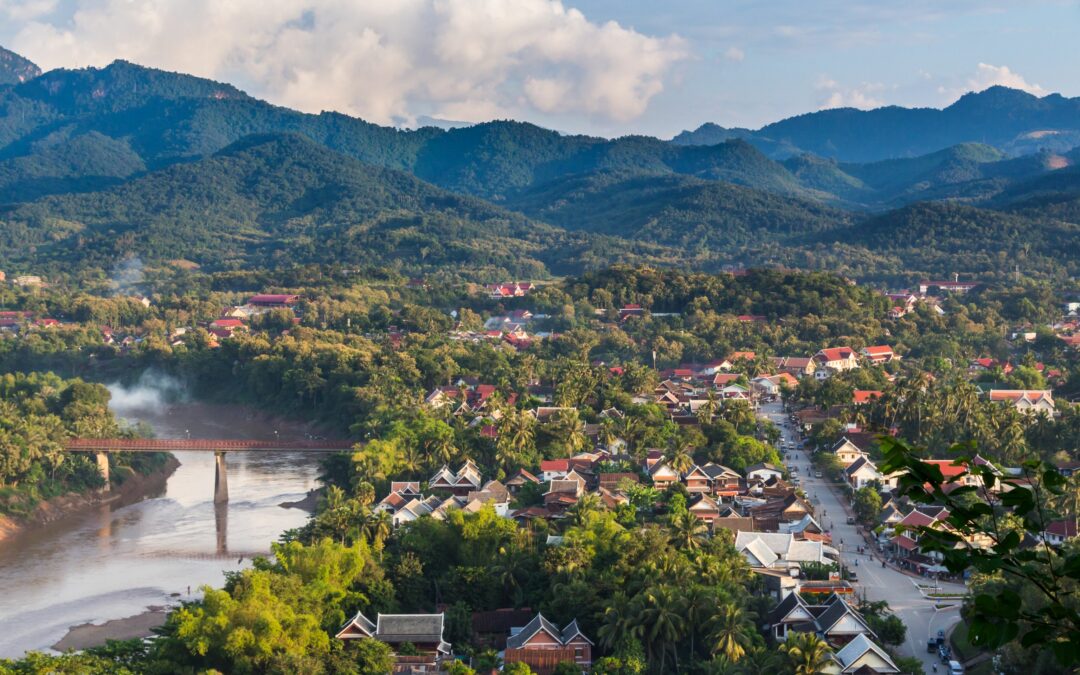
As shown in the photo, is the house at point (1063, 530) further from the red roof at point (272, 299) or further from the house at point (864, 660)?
the red roof at point (272, 299)

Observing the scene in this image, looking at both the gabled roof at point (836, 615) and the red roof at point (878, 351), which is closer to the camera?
the gabled roof at point (836, 615)

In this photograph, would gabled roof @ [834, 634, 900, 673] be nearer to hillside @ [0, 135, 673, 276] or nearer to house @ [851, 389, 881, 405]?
house @ [851, 389, 881, 405]

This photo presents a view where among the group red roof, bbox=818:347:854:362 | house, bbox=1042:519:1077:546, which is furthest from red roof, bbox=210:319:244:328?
house, bbox=1042:519:1077:546

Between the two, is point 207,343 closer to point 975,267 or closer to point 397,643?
point 397,643

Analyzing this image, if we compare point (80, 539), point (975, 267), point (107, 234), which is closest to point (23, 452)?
point (80, 539)

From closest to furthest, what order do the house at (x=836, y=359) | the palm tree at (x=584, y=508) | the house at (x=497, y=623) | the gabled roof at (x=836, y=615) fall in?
the gabled roof at (x=836, y=615) < the house at (x=497, y=623) < the palm tree at (x=584, y=508) < the house at (x=836, y=359)

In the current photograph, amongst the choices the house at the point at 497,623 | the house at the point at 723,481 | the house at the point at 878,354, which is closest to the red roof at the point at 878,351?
the house at the point at 878,354
